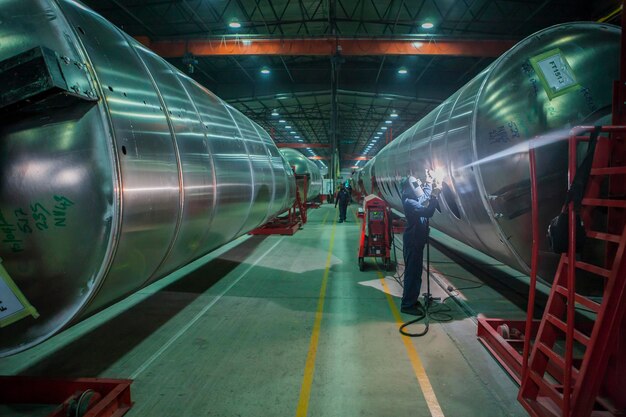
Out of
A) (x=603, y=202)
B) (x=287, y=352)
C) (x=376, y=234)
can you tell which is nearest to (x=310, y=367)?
(x=287, y=352)

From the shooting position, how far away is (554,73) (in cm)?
311

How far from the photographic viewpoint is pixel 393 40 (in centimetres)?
1344

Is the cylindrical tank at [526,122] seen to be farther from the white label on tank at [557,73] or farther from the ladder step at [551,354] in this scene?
the ladder step at [551,354]

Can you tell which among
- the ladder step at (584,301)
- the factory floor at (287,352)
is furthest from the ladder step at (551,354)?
the factory floor at (287,352)

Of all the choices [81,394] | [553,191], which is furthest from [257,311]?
[553,191]

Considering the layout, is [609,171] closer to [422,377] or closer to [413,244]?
[422,377]

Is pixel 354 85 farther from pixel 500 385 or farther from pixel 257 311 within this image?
pixel 500 385

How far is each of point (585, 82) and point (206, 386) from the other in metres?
4.27

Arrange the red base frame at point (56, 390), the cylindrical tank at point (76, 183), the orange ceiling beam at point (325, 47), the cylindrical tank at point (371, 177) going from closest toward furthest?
the cylindrical tank at point (76, 183), the red base frame at point (56, 390), the orange ceiling beam at point (325, 47), the cylindrical tank at point (371, 177)

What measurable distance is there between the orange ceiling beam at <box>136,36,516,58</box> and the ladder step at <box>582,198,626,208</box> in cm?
1252

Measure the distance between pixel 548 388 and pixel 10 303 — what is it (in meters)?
3.57

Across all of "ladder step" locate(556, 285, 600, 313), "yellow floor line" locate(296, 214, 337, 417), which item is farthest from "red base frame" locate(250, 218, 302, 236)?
"ladder step" locate(556, 285, 600, 313)

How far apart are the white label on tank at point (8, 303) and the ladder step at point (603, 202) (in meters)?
3.61

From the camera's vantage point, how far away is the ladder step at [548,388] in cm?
238
